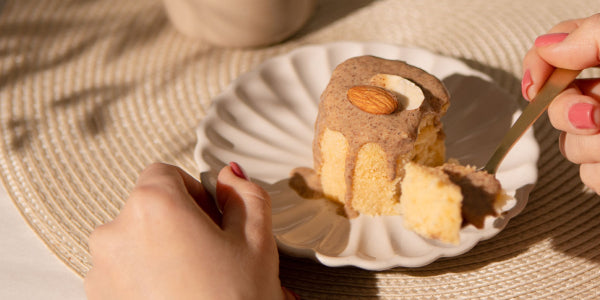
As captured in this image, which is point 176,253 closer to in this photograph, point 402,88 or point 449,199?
point 449,199

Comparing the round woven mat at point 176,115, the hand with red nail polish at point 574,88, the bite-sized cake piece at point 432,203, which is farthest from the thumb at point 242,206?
the hand with red nail polish at point 574,88

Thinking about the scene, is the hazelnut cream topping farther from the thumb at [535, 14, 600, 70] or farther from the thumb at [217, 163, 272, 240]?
the thumb at [217, 163, 272, 240]

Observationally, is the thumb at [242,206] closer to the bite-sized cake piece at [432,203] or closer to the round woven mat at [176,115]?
the round woven mat at [176,115]

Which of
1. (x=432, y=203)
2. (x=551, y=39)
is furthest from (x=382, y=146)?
(x=551, y=39)

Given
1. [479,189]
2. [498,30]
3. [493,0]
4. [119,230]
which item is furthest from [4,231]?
[493,0]

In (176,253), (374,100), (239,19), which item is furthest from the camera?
(239,19)

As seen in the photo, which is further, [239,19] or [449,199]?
[239,19]
